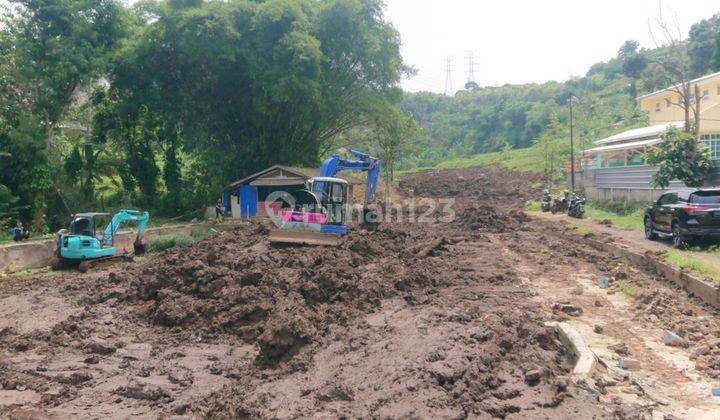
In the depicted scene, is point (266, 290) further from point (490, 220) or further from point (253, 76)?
point (253, 76)

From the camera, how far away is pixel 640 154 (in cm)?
3112

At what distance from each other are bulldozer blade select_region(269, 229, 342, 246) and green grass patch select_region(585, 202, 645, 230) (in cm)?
1119

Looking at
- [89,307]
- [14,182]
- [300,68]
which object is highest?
[300,68]

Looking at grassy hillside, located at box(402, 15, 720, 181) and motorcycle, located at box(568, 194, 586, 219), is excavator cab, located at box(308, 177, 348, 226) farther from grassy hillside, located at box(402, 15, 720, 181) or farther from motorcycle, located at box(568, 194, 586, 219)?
grassy hillside, located at box(402, 15, 720, 181)

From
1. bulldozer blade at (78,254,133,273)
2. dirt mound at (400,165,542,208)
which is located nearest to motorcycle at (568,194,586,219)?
dirt mound at (400,165,542,208)

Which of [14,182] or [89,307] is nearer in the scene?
[89,307]

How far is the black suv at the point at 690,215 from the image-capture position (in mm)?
14125

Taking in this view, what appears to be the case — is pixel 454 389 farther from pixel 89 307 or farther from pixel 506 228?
pixel 506 228

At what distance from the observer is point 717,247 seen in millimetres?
14391

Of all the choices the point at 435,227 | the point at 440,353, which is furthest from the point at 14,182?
the point at 440,353

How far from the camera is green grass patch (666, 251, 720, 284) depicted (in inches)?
428

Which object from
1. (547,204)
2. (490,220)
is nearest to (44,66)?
(490,220)

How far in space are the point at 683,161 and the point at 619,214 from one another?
486 centimetres

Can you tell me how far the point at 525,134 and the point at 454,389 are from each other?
73520 mm
